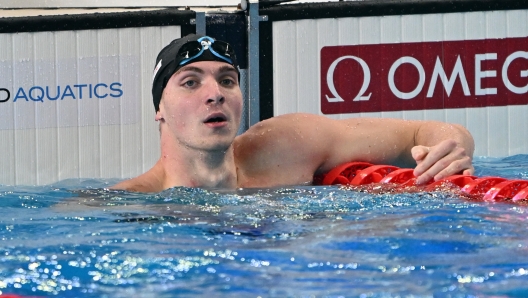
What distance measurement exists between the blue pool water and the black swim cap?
59 centimetres

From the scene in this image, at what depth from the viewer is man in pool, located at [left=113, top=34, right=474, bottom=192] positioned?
10.1ft

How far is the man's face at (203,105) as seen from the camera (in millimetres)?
3061

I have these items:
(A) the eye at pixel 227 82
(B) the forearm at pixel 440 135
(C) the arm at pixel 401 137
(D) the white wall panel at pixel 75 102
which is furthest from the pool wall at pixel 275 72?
(A) the eye at pixel 227 82

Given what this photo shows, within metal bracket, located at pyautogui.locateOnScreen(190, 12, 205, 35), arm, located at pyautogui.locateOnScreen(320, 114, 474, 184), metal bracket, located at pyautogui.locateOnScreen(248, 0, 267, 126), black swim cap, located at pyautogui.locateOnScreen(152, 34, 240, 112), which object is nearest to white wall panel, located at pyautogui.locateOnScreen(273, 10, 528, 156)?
metal bracket, located at pyautogui.locateOnScreen(248, 0, 267, 126)

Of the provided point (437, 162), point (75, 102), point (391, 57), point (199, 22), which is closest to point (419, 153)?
point (437, 162)

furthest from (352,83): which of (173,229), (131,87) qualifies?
(173,229)

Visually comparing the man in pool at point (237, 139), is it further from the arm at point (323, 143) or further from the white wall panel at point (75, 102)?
the white wall panel at point (75, 102)

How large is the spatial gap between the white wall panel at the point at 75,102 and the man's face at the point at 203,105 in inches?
63.2

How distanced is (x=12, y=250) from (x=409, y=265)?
1.03 meters

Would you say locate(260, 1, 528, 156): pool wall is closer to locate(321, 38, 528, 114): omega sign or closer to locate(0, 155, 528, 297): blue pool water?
locate(321, 38, 528, 114): omega sign

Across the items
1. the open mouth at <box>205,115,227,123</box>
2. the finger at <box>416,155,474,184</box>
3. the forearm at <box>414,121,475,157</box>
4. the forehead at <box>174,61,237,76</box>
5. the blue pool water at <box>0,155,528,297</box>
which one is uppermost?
the forehead at <box>174,61,237,76</box>

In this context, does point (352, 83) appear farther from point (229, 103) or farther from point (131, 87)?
point (229, 103)

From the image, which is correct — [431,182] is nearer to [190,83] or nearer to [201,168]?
[201,168]

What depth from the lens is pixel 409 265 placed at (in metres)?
1.80
